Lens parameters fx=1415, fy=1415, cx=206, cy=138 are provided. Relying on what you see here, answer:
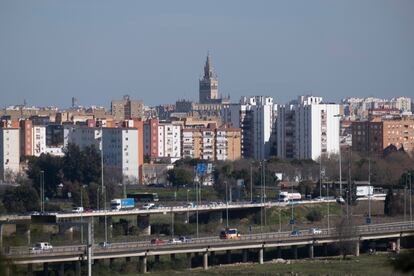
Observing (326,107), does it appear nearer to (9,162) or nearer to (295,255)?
(9,162)

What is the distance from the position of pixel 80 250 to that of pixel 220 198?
1926 centimetres

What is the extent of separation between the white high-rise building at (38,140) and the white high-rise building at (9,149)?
248cm

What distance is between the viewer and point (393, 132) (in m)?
68.6

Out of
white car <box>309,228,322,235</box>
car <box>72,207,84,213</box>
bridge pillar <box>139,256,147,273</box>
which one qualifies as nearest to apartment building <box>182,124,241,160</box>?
car <box>72,207,84,213</box>

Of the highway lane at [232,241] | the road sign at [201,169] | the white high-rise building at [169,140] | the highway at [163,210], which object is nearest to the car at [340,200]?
the highway at [163,210]

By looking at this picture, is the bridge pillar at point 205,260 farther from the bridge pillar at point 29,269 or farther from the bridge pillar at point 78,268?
the bridge pillar at point 29,269

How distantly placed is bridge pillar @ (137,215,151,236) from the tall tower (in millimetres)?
86851

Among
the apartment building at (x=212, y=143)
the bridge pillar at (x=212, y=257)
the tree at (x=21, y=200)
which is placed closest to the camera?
the bridge pillar at (x=212, y=257)

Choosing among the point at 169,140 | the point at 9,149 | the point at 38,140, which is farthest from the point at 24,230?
the point at 169,140

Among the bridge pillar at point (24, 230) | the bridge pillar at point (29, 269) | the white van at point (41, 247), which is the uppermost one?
the bridge pillar at point (24, 230)

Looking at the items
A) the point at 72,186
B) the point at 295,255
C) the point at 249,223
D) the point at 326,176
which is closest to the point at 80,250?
the point at 295,255

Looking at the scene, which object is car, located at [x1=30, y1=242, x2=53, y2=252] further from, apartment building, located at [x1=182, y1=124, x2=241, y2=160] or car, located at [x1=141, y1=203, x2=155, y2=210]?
apartment building, located at [x1=182, y1=124, x2=241, y2=160]

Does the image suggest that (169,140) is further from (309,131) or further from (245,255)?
(245,255)

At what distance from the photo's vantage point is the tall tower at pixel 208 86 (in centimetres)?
12612
